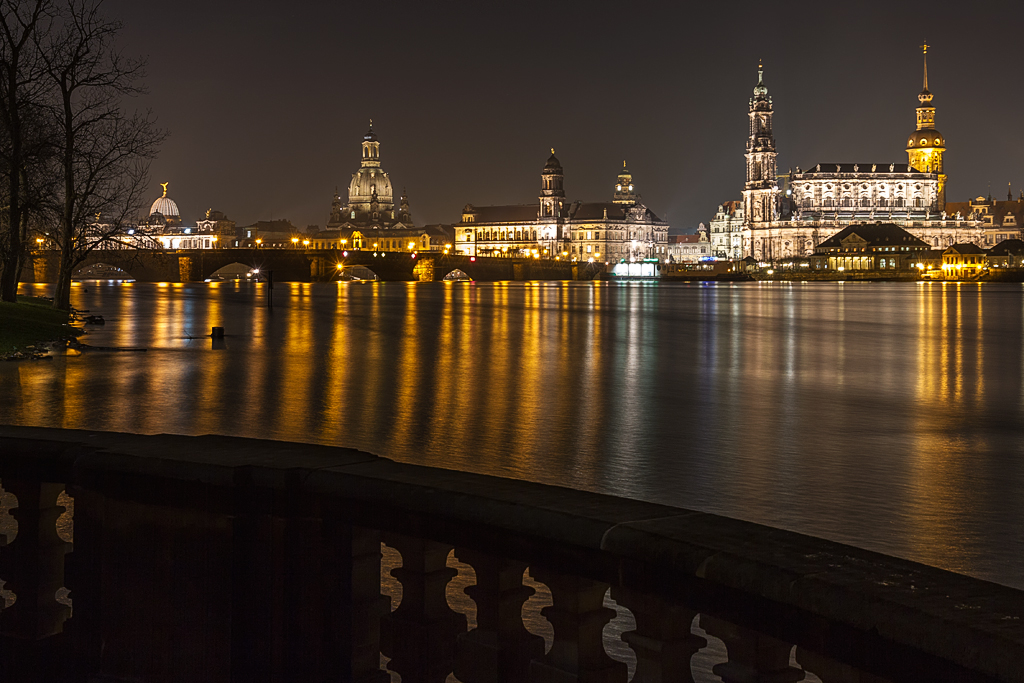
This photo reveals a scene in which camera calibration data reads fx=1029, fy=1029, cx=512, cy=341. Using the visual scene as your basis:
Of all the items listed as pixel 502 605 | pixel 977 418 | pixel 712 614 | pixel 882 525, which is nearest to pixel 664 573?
pixel 712 614

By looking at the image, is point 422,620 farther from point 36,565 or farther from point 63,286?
point 63,286

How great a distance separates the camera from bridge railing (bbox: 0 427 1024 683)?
3.15 m

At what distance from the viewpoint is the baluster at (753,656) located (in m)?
3.23

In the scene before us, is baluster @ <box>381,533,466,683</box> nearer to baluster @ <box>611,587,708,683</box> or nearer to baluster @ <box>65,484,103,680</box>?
baluster @ <box>611,587,708,683</box>

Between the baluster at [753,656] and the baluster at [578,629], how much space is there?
469 mm

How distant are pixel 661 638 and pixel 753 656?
327 millimetres

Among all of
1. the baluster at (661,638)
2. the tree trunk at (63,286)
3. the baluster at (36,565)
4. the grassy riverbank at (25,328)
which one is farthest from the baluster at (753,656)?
the tree trunk at (63,286)

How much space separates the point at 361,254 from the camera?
517 feet

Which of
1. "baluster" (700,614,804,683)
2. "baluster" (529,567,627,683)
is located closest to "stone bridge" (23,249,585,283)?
"baluster" (529,567,627,683)

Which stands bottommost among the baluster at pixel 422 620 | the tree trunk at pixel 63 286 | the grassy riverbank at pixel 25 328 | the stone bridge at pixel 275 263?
the baluster at pixel 422 620

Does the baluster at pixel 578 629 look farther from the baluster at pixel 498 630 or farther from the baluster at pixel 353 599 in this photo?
the baluster at pixel 353 599

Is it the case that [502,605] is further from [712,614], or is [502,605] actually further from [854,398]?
[854,398]

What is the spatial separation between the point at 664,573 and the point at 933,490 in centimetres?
1009

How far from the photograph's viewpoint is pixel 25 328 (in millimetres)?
29797
